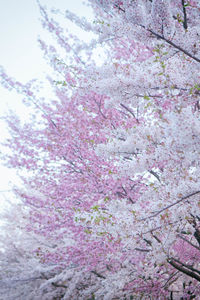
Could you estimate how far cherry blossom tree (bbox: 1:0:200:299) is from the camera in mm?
2578

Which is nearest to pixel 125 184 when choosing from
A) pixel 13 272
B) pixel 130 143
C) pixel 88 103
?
pixel 130 143

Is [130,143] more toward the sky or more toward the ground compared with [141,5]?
more toward the ground

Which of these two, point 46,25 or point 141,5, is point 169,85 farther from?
point 46,25

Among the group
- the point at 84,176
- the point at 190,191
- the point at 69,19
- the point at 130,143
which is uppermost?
the point at 69,19

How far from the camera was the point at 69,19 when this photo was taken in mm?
3809

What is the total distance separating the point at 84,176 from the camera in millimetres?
5113

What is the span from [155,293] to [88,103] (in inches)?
181

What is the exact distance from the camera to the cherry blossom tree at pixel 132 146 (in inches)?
102

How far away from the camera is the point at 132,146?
350 centimetres

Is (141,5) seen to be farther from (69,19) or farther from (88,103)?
(88,103)

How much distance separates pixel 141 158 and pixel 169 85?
102 cm

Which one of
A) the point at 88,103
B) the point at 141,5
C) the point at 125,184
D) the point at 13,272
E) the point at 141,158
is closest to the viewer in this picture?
the point at 141,5

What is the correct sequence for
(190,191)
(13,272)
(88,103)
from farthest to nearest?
(13,272) < (88,103) < (190,191)

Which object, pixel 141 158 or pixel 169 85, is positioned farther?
pixel 141 158
